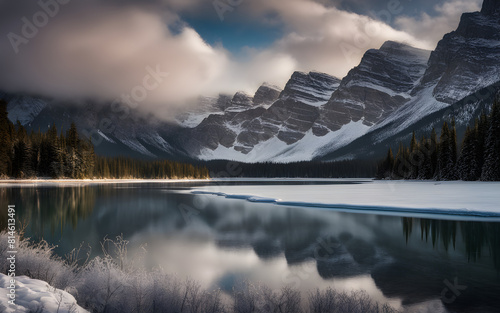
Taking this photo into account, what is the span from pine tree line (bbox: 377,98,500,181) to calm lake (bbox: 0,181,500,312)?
49879mm

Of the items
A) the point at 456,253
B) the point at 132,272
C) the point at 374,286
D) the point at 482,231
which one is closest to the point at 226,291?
the point at 132,272

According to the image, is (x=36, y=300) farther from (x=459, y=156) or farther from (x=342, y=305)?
(x=459, y=156)

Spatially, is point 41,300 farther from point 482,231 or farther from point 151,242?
point 482,231

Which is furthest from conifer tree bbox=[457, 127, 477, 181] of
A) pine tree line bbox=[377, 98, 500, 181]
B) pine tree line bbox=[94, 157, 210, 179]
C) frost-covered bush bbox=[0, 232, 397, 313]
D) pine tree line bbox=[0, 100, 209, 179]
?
pine tree line bbox=[94, 157, 210, 179]

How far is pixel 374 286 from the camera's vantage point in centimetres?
1127

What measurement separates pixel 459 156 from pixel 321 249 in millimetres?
73423

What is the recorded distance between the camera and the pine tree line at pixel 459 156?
65.9 meters

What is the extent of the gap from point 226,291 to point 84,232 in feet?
46.5

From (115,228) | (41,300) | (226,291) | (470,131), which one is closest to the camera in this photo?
(41,300)

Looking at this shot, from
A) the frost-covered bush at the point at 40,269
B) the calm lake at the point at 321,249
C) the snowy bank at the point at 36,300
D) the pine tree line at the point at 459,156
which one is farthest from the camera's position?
the pine tree line at the point at 459,156

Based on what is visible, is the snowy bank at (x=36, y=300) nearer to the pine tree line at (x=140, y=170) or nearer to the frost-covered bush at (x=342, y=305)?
the frost-covered bush at (x=342, y=305)

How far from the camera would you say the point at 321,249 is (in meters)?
16.9

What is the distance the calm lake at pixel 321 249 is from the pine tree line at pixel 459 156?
164 ft

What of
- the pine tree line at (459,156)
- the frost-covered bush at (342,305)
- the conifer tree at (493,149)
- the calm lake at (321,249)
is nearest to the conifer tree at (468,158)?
the pine tree line at (459,156)
